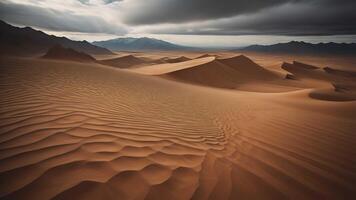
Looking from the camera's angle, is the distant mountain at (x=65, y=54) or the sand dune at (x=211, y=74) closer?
the sand dune at (x=211, y=74)

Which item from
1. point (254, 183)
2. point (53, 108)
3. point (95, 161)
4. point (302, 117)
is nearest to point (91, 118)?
point (53, 108)

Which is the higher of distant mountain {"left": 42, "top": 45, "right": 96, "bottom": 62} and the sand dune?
the sand dune

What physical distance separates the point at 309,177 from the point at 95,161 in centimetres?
258

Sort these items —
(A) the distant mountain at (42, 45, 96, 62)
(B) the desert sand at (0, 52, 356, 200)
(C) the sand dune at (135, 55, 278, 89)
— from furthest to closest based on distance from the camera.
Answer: (A) the distant mountain at (42, 45, 96, 62), (C) the sand dune at (135, 55, 278, 89), (B) the desert sand at (0, 52, 356, 200)

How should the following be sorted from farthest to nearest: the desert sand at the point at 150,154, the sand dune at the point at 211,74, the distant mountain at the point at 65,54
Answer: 1. the distant mountain at the point at 65,54
2. the sand dune at the point at 211,74
3. the desert sand at the point at 150,154

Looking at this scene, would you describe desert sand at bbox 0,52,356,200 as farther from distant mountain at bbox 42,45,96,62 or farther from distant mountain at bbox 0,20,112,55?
distant mountain at bbox 0,20,112,55

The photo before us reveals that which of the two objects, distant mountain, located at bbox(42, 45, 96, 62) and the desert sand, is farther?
distant mountain, located at bbox(42, 45, 96, 62)

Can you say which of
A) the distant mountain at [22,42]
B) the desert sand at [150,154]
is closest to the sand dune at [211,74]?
the desert sand at [150,154]

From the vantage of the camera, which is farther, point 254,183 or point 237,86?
point 237,86

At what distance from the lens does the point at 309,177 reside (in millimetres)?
2646

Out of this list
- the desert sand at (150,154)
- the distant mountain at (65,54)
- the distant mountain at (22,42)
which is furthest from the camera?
the distant mountain at (22,42)

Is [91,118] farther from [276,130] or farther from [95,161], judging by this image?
[276,130]

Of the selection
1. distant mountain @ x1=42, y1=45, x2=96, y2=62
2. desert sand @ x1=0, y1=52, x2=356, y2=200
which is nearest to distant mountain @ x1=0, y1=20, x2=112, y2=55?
distant mountain @ x1=42, y1=45, x2=96, y2=62

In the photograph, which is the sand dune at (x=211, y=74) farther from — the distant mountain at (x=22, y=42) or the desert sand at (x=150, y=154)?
the distant mountain at (x=22, y=42)
